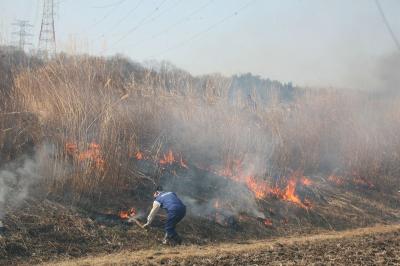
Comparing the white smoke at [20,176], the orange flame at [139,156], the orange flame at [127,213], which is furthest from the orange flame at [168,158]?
the white smoke at [20,176]

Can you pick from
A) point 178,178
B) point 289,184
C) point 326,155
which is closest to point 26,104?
point 178,178

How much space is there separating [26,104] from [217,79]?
7459 mm

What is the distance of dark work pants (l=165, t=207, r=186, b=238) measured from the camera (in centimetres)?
1177

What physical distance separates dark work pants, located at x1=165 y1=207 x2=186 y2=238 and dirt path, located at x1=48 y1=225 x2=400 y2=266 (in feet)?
1.67

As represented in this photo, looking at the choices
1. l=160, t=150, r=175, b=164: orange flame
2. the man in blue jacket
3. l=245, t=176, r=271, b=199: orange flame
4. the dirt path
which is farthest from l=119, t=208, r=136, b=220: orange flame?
l=245, t=176, r=271, b=199: orange flame

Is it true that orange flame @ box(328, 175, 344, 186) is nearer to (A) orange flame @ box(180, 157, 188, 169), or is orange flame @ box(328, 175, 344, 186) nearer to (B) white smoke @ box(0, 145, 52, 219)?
(A) orange flame @ box(180, 157, 188, 169)

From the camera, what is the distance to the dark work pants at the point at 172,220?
11.8m

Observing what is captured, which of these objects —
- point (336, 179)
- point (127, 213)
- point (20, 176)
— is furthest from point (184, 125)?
point (20, 176)

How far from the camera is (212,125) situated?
17.5 metres

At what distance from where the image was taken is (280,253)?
1049cm

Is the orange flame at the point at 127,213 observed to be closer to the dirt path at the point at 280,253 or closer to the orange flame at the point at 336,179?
the dirt path at the point at 280,253

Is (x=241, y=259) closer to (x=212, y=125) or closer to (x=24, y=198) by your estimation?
(x=24, y=198)

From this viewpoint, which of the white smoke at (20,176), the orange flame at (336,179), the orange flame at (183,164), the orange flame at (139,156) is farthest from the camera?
the orange flame at (336,179)

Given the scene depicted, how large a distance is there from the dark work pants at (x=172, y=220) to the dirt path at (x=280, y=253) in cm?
51
